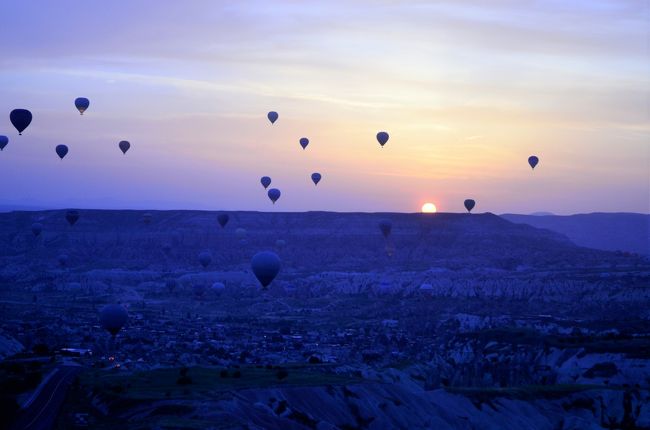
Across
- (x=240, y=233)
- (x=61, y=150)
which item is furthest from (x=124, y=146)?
(x=240, y=233)

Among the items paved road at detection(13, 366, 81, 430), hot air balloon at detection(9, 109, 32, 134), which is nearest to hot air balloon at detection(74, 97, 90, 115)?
hot air balloon at detection(9, 109, 32, 134)

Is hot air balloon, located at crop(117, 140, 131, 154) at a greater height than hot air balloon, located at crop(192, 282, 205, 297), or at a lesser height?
greater

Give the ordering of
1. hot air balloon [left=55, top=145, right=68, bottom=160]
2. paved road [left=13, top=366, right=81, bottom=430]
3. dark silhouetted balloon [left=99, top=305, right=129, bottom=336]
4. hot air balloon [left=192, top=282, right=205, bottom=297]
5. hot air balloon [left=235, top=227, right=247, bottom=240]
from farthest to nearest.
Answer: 1. hot air balloon [left=235, top=227, right=247, bottom=240]
2. hot air balloon [left=192, top=282, right=205, bottom=297]
3. hot air balloon [left=55, top=145, right=68, bottom=160]
4. dark silhouetted balloon [left=99, top=305, right=129, bottom=336]
5. paved road [left=13, top=366, right=81, bottom=430]

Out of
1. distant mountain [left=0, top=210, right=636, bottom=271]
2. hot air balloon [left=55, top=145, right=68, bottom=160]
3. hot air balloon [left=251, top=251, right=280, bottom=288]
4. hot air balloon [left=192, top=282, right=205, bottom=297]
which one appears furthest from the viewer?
distant mountain [left=0, top=210, right=636, bottom=271]

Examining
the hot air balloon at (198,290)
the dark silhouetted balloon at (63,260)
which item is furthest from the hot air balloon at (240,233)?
the hot air balloon at (198,290)

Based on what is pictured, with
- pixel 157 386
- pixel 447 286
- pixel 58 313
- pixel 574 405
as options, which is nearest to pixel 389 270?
pixel 447 286

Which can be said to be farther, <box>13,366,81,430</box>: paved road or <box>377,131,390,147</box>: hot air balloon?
<box>377,131,390,147</box>: hot air balloon

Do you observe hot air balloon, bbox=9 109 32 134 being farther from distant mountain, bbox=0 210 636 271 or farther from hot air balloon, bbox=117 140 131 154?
distant mountain, bbox=0 210 636 271
